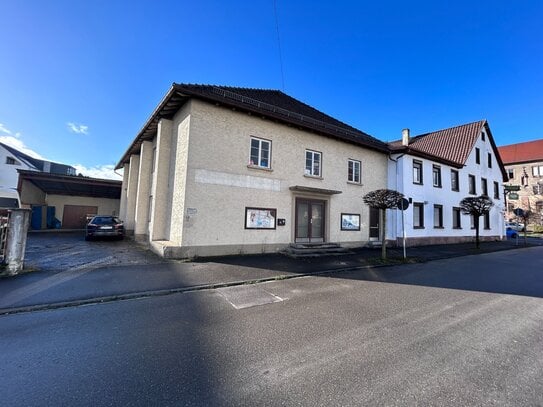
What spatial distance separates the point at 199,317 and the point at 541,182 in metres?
58.5

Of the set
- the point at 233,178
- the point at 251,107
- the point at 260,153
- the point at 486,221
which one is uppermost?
the point at 251,107

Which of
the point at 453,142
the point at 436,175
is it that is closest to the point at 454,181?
the point at 436,175

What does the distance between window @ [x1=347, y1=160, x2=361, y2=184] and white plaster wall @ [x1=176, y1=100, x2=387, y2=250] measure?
1588 millimetres

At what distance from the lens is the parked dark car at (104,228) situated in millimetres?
14359

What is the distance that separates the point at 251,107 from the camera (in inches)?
435

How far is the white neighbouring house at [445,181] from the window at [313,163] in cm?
522

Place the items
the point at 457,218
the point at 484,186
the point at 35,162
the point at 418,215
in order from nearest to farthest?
the point at 418,215 → the point at 457,218 → the point at 484,186 → the point at 35,162

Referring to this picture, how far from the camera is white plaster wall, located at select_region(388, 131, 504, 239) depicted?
16.2 metres

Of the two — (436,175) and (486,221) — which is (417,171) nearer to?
(436,175)

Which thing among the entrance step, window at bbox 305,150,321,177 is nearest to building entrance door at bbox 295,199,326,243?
the entrance step

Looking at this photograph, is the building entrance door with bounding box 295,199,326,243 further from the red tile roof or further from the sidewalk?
the red tile roof

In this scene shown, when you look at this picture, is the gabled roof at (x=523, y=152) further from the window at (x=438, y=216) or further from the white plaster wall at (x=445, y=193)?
the window at (x=438, y=216)

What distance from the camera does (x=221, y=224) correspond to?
34.2 feet

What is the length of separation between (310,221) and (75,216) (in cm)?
2421
